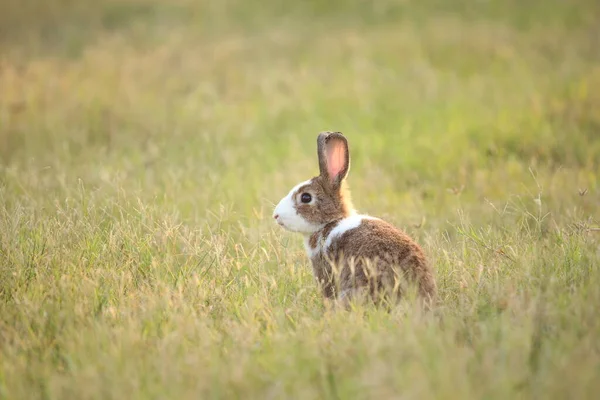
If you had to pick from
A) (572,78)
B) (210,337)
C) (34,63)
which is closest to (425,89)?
(572,78)

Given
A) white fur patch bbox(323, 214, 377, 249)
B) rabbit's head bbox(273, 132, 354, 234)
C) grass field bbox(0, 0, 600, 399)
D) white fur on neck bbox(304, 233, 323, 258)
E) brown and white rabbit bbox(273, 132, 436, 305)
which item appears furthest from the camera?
rabbit's head bbox(273, 132, 354, 234)

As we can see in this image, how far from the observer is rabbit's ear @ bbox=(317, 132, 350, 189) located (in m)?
5.02

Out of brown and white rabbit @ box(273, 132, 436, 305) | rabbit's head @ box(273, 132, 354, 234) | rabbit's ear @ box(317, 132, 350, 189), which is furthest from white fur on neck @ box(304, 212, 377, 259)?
rabbit's ear @ box(317, 132, 350, 189)

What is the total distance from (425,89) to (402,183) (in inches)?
155

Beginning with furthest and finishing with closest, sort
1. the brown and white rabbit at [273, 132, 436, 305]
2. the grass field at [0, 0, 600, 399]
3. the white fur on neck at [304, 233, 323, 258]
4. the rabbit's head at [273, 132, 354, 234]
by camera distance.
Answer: the rabbit's head at [273, 132, 354, 234] < the white fur on neck at [304, 233, 323, 258] < the brown and white rabbit at [273, 132, 436, 305] < the grass field at [0, 0, 600, 399]

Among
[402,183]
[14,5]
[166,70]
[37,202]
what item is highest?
[14,5]

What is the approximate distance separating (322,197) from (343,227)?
1.19 feet

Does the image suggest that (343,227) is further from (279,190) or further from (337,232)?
(279,190)

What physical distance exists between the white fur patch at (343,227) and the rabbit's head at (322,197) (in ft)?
0.62

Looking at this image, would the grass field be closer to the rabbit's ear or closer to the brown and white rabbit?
the brown and white rabbit

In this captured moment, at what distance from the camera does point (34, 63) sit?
12773 millimetres

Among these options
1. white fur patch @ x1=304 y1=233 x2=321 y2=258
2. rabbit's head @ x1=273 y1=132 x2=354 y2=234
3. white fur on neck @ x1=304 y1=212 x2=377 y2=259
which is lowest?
white fur patch @ x1=304 y1=233 x2=321 y2=258

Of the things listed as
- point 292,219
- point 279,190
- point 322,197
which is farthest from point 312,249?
point 279,190

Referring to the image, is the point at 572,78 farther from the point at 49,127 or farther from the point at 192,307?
the point at 192,307
